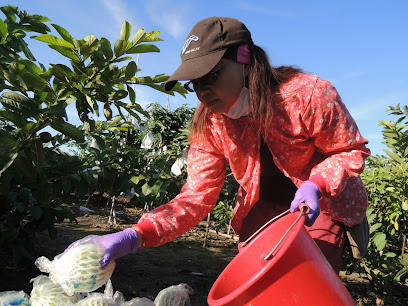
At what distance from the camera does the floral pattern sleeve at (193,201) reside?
4.83 feet

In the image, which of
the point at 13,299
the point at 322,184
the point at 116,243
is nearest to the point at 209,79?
the point at 322,184

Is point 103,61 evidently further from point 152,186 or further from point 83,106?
point 152,186

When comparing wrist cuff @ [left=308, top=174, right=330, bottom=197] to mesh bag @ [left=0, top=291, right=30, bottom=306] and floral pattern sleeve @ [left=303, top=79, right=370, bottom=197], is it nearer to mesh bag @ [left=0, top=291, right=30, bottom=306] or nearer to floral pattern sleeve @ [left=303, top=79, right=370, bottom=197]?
floral pattern sleeve @ [left=303, top=79, right=370, bottom=197]

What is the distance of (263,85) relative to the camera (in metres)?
1.38

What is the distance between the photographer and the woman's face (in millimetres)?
1326

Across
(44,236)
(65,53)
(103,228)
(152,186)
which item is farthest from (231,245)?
(65,53)

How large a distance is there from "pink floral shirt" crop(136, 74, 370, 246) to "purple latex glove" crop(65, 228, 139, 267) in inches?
2.7

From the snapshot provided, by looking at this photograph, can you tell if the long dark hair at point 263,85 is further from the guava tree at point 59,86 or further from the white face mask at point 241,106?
the guava tree at point 59,86

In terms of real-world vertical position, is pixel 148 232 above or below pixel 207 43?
below

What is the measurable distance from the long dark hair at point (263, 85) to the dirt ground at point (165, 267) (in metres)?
1.86

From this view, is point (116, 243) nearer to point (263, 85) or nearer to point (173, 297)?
point (173, 297)

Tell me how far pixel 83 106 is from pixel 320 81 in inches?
44.0

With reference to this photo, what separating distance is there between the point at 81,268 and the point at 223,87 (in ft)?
2.42

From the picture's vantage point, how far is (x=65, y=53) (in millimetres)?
1788
